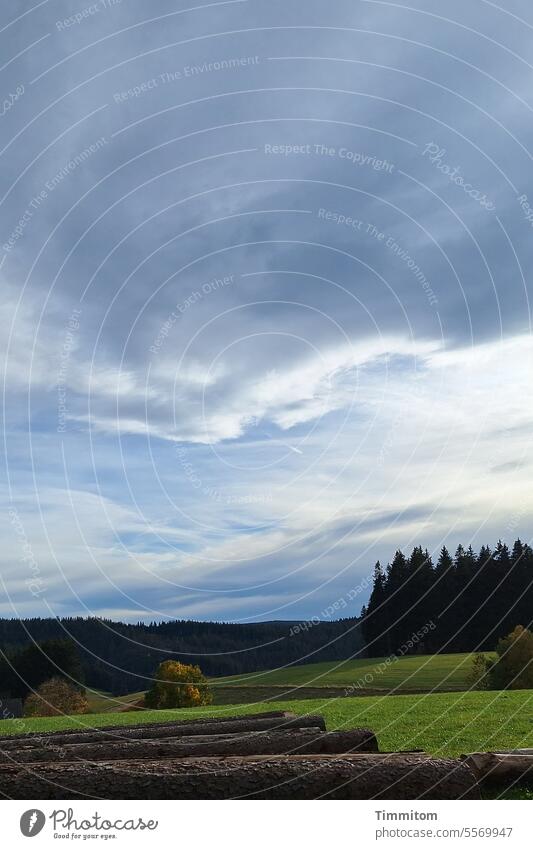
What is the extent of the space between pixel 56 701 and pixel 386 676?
31694 mm

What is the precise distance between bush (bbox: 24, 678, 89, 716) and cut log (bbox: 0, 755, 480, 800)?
47062mm

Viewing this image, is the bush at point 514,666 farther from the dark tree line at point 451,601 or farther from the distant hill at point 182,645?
the dark tree line at point 451,601

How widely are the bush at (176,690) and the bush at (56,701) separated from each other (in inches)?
244

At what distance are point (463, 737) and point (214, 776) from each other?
35.9ft

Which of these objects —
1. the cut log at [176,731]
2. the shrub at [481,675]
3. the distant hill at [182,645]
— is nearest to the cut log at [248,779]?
the cut log at [176,731]

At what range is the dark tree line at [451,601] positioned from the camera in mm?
84812

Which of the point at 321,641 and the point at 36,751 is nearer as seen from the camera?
the point at 36,751
